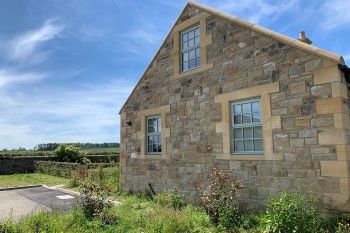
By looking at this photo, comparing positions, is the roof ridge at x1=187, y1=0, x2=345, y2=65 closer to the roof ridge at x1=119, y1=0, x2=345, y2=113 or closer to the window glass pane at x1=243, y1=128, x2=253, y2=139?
the roof ridge at x1=119, y1=0, x2=345, y2=113

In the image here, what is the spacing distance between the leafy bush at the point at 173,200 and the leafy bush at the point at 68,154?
2068 centimetres

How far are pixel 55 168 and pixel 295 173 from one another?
2113 cm

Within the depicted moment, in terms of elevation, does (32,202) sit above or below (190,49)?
below

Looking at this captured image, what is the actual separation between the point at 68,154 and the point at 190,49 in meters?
22.7

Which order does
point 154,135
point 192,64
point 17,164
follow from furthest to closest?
point 17,164, point 154,135, point 192,64

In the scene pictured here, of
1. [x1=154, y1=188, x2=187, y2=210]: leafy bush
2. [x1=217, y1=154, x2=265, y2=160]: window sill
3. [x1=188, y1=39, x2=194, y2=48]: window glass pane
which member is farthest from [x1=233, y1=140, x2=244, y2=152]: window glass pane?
[x1=188, y1=39, x2=194, y2=48]: window glass pane

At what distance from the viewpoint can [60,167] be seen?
24312mm

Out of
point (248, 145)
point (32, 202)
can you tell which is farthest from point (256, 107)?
point (32, 202)

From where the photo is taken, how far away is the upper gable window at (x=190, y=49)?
11.4 metres

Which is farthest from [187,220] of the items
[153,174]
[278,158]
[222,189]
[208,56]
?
[208,56]

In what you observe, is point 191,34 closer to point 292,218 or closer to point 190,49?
point 190,49

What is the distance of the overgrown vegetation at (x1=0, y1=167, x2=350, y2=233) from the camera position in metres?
6.79

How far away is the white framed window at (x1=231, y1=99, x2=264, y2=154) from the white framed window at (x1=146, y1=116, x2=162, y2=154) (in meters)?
3.86

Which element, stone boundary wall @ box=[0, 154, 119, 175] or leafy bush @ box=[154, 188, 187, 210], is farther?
stone boundary wall @ box=[0, 154, 119, 175]
